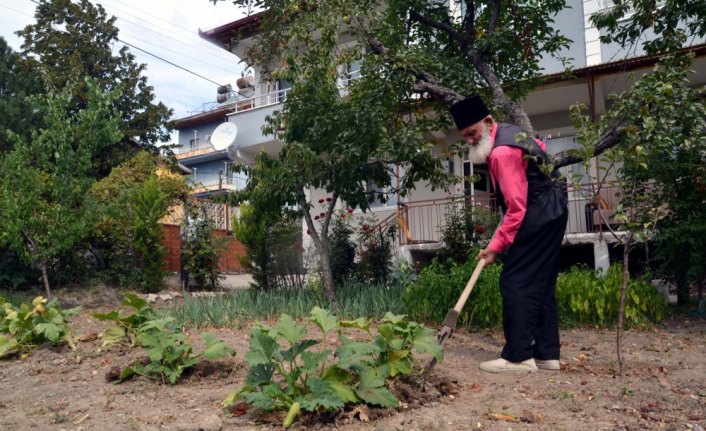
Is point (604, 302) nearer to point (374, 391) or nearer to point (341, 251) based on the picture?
point (374, 391)

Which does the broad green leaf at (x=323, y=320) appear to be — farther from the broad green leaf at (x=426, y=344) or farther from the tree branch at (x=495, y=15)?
the tree branch at (x=495, y=15)

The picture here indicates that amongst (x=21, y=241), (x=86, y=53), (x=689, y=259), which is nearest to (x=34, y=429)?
(x=21, y=241)

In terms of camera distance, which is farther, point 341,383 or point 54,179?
point 54,179

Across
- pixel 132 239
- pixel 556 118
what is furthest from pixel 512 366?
pixel 556 118

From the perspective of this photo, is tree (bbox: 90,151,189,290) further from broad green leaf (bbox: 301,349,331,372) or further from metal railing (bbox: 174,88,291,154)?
broad green leaf (bbox: 301,349,331,372)

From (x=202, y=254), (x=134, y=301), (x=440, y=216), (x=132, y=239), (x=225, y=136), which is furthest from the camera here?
(x=225, y=136)

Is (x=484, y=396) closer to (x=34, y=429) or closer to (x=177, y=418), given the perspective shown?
(x=177, y=418)

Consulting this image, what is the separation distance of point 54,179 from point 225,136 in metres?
7.31

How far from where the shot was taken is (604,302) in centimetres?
625

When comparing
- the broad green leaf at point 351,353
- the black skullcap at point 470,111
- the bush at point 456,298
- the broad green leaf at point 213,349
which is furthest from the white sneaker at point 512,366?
the bush at point 456,298

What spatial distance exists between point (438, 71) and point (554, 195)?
10.1ft

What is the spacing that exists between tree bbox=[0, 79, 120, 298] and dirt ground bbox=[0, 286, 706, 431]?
12.1ft

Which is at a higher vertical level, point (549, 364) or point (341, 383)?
point (341, 383)

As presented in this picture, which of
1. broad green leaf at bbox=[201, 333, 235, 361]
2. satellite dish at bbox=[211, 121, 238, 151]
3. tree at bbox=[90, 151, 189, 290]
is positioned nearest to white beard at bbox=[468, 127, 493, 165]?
broad green leaf at bbox=[201, 333, 235, 361]
